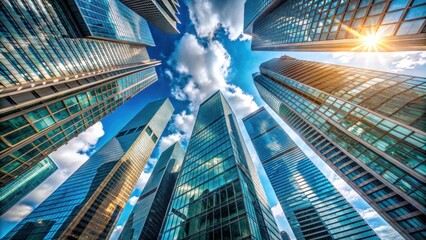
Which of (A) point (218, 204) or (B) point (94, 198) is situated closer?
(A) point (218, 204)

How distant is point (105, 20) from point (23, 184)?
4362 inches

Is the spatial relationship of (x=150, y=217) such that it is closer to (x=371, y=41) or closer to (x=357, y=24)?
(x=371, y=41)

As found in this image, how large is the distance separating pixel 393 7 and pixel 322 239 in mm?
82256

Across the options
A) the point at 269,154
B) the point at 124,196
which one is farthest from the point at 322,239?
the point at 124,196

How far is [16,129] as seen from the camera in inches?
821

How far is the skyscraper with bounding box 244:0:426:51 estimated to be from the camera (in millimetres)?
17578

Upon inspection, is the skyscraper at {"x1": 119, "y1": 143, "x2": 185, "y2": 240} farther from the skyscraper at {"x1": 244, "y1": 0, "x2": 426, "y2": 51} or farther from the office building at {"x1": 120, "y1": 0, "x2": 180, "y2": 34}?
the office building at {"x1": 120, "y1": 0, "x2": 180, "y2": 34}

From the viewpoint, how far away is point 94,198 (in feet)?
229

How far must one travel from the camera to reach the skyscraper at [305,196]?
2562 inches

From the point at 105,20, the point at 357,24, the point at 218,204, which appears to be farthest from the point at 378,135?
the point at 105,20

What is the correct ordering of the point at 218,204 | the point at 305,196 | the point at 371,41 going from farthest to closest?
the point at 305,196 → the point at 218,204 → the point at 371,41

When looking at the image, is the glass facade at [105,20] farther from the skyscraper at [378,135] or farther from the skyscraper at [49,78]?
the skyscraper at [378,135]

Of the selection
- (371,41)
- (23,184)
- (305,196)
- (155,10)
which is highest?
(155,10)

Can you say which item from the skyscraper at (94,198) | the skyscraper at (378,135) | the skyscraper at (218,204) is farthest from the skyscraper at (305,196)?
the skyscraper at (94,198)
